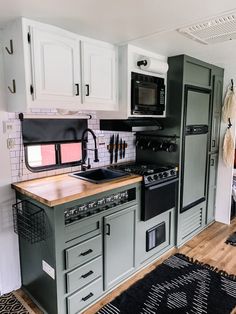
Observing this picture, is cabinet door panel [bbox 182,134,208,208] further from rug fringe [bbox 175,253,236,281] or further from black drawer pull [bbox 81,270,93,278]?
black drawer pull [bbox 81,270,93,278]

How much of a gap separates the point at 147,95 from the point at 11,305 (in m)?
2.39

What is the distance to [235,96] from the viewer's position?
11.1 ft

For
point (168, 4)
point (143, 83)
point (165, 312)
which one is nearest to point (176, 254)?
point (165, 312)

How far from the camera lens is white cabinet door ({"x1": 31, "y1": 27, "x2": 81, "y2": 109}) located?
190 centimetres

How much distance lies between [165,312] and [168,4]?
2317mm

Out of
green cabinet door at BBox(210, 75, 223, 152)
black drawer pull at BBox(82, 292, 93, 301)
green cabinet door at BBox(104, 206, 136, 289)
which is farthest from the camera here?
green cabinet door at BBox(210, 75, 223, 152)

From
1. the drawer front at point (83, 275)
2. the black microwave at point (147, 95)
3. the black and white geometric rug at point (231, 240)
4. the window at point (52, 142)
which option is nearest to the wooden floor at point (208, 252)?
the black and white geometric rug at point (231, 240)

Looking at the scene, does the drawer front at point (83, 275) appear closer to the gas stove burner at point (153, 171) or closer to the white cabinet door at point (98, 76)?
the gas stove burner at point (153, 171)

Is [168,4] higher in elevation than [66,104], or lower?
higher

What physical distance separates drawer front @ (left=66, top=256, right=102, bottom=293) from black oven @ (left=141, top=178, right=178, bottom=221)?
657 millimetres

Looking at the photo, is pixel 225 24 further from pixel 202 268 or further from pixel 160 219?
pixel 202 268

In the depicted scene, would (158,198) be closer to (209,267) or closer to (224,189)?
(209,267)

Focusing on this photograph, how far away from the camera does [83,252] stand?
2.03m

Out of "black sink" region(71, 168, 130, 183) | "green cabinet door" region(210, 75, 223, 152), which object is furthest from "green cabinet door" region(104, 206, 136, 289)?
"green cabinet door" region(210, 75, 223, 152)
